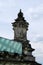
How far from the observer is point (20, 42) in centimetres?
7650

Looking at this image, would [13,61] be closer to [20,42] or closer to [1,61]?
[1,61]

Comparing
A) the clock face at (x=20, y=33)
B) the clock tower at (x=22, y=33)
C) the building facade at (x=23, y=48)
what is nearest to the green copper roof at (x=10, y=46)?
the building facade at (x=23, y=48)

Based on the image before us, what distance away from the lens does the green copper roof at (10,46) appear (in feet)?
236

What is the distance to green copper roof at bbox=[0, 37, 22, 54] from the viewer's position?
7190 centimetres

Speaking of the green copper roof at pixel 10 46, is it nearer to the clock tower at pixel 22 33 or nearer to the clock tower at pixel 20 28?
the clock tower at pixel 22 33

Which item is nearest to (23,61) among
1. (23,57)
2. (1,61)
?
(23,57)

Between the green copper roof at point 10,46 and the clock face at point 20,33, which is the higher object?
the clock face at point 20,33

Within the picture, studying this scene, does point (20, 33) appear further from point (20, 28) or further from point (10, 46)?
point (10, 46)

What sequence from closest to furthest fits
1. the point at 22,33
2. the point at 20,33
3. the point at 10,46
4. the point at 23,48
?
the point at 10,46, the point at 23,48, the point at 20,33, the point at 22,33

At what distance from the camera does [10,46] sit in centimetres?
7356

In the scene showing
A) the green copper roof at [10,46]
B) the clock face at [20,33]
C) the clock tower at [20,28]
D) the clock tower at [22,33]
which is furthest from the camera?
the clock face at [20,33]

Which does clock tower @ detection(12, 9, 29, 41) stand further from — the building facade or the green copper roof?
the green copper roof

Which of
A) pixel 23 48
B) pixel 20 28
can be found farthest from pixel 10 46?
pixel 20 28

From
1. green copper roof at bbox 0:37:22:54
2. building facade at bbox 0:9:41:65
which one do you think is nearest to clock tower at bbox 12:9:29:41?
building facade at bbox 0:9:41:65
